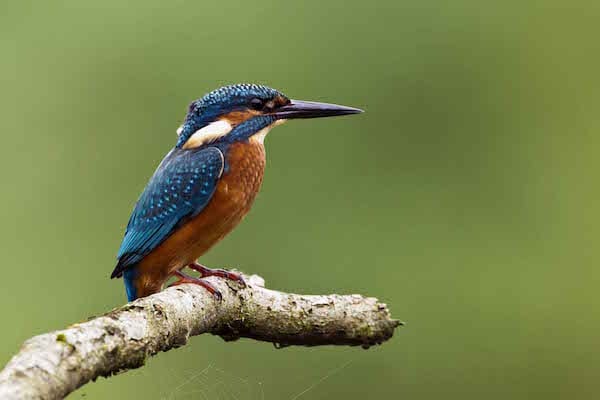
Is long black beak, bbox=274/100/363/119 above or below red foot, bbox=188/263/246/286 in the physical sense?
above

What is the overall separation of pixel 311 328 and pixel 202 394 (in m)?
0.55

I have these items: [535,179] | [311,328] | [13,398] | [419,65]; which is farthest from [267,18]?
[13,398]

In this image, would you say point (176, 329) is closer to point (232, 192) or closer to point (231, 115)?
point (232, 192)

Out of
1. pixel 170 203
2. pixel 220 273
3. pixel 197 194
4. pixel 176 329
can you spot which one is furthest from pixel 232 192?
pixel 176 329

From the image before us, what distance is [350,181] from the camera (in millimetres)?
5512

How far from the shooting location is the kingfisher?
3420 millimetres

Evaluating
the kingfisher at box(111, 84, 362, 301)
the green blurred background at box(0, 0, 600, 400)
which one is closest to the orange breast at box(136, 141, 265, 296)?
the kingfisher at box(111, 84, 362, 301)

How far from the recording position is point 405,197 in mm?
5617

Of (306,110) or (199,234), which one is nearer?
(199,234)

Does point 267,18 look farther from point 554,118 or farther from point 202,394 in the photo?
point 202,394

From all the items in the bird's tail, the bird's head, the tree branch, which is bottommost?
the tree branch

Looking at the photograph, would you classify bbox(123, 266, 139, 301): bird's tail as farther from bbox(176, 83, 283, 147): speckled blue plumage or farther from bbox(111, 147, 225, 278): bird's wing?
bbox(176, 83, 283, 147): speckled blue plumage

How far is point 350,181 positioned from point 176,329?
3.17 meters

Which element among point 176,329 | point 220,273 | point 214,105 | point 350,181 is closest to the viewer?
point 176,329
